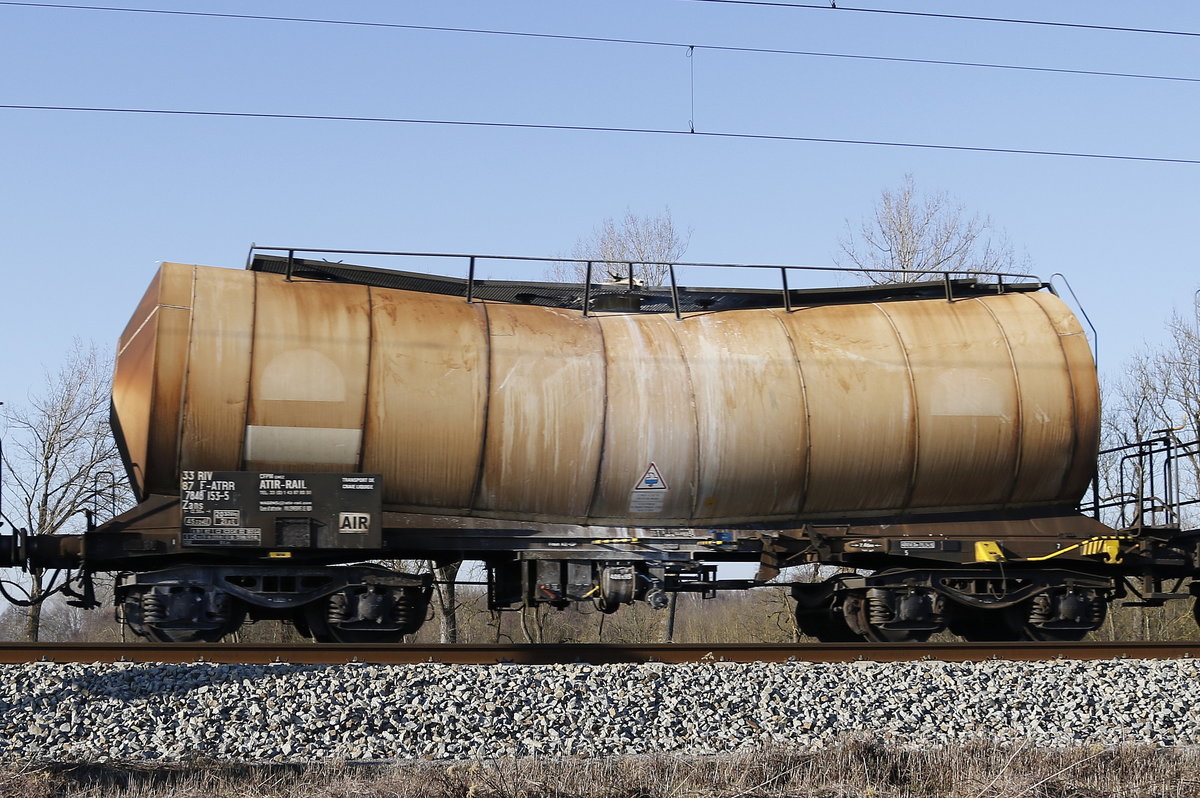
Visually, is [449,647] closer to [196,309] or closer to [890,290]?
[196,309]

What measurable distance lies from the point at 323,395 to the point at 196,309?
1.53 meters

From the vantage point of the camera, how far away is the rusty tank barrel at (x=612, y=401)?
1099 centimetres

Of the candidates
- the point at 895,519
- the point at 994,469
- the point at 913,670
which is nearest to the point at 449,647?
the point at 913,670

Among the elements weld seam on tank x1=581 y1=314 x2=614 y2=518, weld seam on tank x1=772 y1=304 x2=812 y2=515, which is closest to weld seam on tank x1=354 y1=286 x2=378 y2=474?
weld seam on tank x1=581 y1=314 x2=614 y2=518

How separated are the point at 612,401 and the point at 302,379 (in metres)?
3.17

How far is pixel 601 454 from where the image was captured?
1166 centimetres

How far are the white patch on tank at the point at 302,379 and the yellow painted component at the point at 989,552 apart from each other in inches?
277

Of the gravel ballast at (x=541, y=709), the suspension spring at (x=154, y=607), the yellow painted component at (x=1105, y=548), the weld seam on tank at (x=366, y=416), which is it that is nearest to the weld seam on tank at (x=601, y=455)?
the weld seam on tank at (x=366, y=416)

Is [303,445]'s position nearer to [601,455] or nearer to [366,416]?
[366,416]

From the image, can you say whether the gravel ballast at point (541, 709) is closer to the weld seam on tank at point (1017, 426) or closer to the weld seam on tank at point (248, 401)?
the weld seam on tank at point (248, 401)

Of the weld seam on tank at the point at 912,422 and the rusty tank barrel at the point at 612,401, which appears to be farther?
the weld seam on tank at the point at 912,422

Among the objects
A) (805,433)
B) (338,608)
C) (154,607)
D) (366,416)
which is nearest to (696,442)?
(805,433)

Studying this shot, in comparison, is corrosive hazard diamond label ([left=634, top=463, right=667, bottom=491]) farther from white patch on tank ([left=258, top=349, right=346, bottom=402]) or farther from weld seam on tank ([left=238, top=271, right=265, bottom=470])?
weld seam on tank ([left=238, top=271, right=265, bottom=470])

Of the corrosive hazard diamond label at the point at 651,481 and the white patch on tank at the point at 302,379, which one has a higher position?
A: the white patch on tank at the point at 302,379
